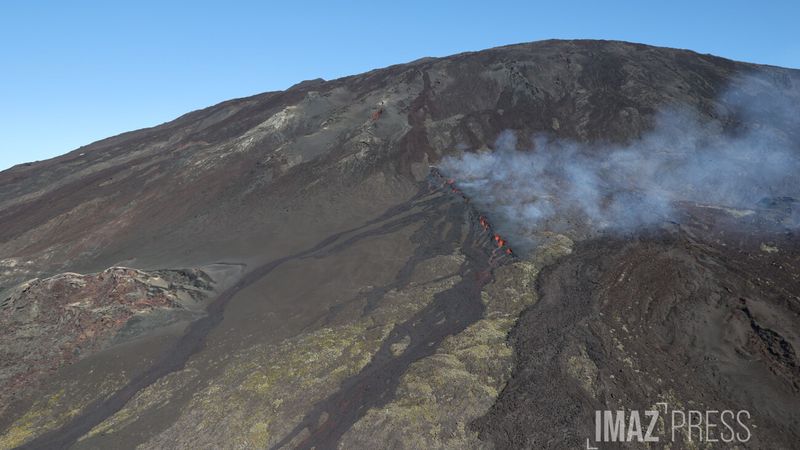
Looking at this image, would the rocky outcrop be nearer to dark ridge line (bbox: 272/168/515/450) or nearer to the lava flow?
dark ridge line (bbox: 272/168/515/450)

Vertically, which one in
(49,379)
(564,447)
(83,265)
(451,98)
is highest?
(451,98)

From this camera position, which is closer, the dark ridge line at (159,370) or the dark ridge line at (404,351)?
the dark ridge line at (404,351)

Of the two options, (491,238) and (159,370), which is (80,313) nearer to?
(159,370)

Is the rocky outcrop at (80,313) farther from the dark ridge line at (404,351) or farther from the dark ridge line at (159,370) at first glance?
the dark ridge line at (404,351)

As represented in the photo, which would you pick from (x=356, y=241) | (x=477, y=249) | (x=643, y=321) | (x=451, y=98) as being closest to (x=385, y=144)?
(x=451, y=98)

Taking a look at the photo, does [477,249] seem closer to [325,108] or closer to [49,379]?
[49,379]

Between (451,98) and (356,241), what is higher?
(451,98)

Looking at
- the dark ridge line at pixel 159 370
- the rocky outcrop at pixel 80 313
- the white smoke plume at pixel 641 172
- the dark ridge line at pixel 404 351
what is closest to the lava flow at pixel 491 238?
the dark ridge line at pixel 404 351
